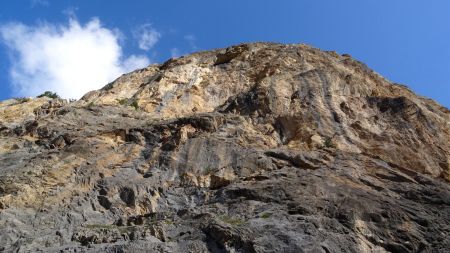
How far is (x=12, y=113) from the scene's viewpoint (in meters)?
32.5

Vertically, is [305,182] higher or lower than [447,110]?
lower

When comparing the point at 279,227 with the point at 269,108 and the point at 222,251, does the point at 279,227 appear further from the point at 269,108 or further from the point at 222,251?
the point at 269,108

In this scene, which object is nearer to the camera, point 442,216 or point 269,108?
point 442,216

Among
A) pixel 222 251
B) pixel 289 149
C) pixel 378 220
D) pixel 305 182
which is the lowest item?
pixel 222 251

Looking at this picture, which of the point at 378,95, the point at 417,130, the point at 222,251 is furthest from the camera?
the point at 378,95

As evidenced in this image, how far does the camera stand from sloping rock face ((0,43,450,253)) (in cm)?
1788

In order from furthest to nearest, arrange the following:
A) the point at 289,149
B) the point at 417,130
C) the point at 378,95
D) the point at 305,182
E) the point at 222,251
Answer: the point at 378,95 → the point at 417,130 → the point at 289,149 → the point at 305,182 → the point at 222,251

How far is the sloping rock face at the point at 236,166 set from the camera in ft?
58.6

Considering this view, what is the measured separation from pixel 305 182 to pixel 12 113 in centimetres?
1873

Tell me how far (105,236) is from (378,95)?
18781 mm

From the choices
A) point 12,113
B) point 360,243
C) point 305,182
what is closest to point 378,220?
point 360,243

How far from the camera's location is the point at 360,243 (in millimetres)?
17484

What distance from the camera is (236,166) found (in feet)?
76.0

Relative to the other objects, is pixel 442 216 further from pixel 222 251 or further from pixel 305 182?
pixel 222 251
